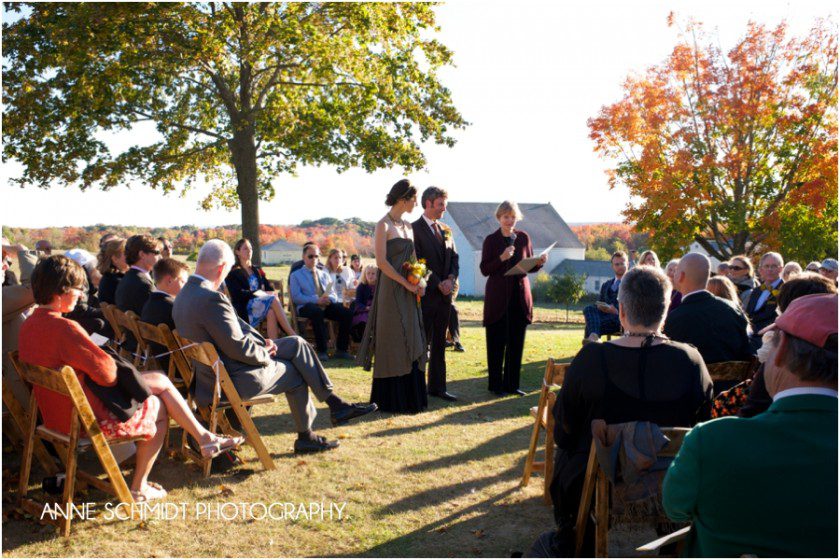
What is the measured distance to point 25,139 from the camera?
1548cm

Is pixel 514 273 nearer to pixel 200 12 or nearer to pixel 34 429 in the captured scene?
pixel 34 429

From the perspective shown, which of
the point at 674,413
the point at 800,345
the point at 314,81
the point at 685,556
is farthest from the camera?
the point at 314,81

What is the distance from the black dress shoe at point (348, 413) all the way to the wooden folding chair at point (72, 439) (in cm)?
230

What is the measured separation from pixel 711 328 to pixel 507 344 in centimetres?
351

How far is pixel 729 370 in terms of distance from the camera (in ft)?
15.1

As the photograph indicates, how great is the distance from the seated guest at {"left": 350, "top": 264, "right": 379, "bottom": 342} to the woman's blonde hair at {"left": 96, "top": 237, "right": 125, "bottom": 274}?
476 centimetres

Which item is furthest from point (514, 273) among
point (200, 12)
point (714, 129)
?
point (714, 129)

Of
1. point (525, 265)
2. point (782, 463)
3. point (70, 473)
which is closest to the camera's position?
point (782, 463)

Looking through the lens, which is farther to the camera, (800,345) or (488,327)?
(488,327)

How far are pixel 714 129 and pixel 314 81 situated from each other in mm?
10538

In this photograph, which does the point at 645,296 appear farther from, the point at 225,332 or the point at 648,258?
the point at 648,258

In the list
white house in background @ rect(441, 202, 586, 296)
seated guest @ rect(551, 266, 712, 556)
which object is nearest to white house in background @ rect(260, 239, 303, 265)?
white house in background @ rect(441, 202, 586, 296)

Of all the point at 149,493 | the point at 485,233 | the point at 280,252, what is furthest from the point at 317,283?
the point at 485,233

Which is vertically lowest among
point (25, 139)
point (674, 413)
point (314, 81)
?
point (674, 413)
